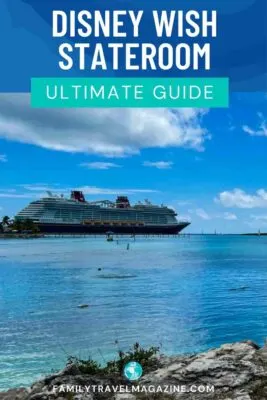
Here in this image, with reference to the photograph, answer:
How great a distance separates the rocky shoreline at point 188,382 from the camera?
5.62m

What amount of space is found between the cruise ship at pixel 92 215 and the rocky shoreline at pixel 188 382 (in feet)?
373

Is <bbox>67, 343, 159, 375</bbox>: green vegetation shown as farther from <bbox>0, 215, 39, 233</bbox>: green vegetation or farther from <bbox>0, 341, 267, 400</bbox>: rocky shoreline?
<bbox>0, 215, 39, 233</bbox>: green vegetation

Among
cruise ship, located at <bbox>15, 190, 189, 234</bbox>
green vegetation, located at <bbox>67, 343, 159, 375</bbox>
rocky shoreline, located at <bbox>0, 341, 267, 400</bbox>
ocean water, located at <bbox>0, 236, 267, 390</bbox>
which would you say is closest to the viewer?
rocky shoreline, located at <bbox>0, 341, 267, 400</bbox>

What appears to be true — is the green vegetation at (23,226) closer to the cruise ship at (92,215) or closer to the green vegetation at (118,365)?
the cruise ship at (92,215)

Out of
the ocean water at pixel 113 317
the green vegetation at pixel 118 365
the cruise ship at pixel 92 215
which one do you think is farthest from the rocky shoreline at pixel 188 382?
the cruise ship at pixel 92 215

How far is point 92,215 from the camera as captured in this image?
123m

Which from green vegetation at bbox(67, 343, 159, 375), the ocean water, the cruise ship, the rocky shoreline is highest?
the cruise ship

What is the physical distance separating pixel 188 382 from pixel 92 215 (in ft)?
386

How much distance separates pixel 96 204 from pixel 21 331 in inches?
4400

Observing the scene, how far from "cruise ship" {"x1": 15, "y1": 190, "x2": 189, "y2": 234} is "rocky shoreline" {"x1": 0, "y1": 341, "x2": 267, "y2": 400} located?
114 meters

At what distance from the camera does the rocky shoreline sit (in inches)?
221

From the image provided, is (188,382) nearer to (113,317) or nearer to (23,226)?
(113,317)

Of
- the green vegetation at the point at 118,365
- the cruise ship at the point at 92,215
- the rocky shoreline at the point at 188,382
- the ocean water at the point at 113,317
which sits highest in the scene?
the cruise ship at the point at 92,215

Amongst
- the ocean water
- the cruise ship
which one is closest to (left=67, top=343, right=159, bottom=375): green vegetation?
the ocean water
